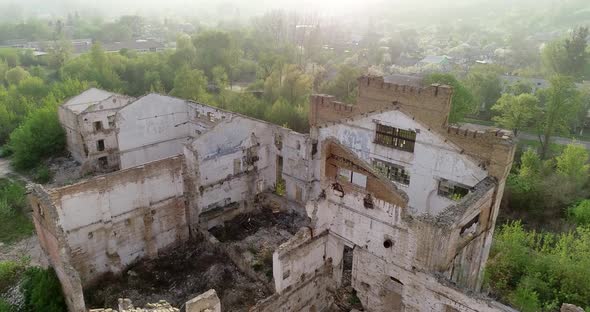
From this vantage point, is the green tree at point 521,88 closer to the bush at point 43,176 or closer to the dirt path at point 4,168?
the bush at point 43,176

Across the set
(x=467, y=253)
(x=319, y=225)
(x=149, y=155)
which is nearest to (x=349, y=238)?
(x=319, y=225)

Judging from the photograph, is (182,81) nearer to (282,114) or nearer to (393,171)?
(282,114)

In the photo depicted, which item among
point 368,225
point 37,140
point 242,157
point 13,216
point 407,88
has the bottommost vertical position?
point 13,216

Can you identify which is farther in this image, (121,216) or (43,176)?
(43,176)

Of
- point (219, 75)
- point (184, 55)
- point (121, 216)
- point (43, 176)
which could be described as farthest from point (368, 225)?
point (184, 55)

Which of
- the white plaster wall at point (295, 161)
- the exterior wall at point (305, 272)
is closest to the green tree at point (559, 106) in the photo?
the white plaster wall at point (295, 161)

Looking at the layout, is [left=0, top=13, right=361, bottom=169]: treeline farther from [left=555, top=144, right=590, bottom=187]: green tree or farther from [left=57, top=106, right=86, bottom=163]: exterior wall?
[left=555, top=144, right=590, bottom=187]: green tree
